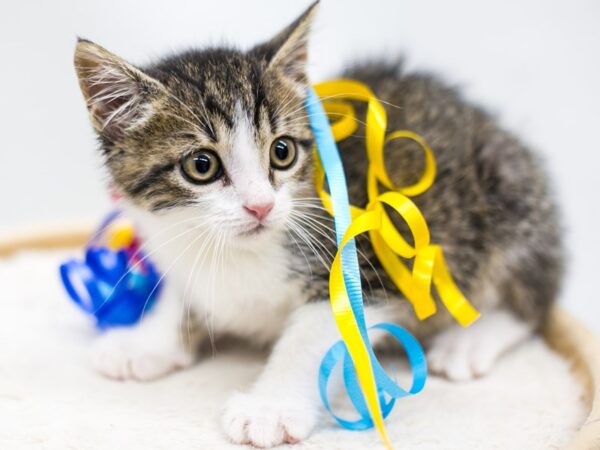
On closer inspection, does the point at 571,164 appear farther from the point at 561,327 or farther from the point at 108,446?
the point at 108,446

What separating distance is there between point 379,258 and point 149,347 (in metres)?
0.60

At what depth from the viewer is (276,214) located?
139cm

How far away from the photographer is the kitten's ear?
1393 millimetres

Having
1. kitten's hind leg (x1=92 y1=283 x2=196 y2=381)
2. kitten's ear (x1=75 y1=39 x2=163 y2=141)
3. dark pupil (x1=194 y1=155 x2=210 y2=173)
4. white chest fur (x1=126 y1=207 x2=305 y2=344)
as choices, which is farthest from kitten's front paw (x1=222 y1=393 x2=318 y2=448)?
kitten's ear (x1=75 y1=39 x2=163 y2=141)

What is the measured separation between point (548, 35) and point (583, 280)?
0.92m

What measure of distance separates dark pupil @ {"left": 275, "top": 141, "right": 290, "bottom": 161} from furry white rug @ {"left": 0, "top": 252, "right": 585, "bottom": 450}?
0.52 meters

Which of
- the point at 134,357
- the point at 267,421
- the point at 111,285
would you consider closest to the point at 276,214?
the point at 267,421

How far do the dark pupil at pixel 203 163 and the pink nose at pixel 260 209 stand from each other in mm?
124

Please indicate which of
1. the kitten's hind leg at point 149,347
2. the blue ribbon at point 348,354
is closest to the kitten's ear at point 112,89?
the blue ribbon at point 348,354

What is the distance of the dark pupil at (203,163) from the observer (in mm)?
1401

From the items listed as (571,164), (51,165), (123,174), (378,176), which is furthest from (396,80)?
(51,165)

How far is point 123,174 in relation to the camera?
1505 millimetres

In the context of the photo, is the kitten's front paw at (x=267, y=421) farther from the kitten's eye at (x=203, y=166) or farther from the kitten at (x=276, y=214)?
the kitten's eye at (x=203, y=166)

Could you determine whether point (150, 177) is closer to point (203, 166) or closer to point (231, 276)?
point (203, 166)
